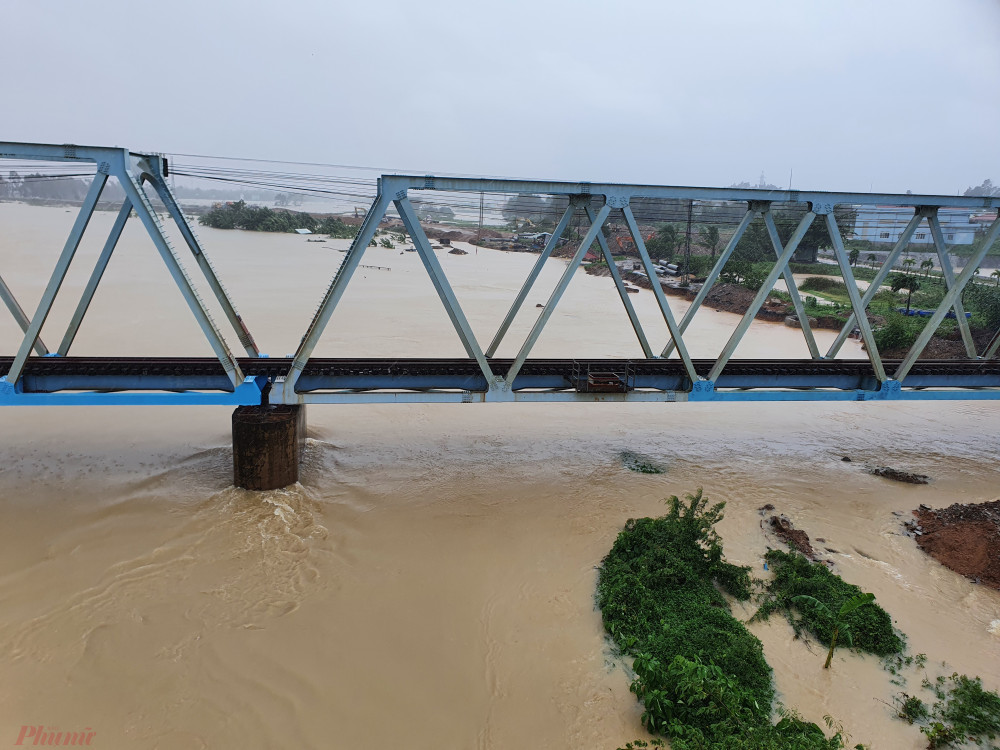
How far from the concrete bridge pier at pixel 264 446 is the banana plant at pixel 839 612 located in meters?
7.89

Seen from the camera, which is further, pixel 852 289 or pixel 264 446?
pixel 852 289

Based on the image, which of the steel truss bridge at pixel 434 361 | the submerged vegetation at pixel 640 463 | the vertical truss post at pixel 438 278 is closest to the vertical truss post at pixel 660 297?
the steel truss bridge at pixel 434 361

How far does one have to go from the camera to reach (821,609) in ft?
24.4

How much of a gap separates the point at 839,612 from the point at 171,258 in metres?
9.95

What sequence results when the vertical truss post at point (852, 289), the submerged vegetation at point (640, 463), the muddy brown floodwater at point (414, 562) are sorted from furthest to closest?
the submerged vegetation at point (640, 463), the vertical truss post at point (852, 289), the muddy brown floodwater at point (414, 562)

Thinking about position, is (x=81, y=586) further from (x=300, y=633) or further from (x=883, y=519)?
(x=883, y=519)

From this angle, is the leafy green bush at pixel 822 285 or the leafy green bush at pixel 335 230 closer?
the leafy green bush at pixel 822 285

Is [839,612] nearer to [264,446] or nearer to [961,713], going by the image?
[961,713]

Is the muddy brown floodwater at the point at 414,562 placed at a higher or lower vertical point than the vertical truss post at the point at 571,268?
lower

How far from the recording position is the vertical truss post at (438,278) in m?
8.93

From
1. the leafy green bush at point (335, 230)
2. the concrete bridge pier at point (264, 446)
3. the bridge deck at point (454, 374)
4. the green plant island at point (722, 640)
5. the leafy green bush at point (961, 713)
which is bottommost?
the leafy green bush at point (961, 713)

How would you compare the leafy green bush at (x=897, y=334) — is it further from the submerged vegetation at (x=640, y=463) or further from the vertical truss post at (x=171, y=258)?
the vertical truss post at (x=171, y=258)

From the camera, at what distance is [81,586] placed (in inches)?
307

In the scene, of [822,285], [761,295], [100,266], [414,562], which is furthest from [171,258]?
[822,285]
